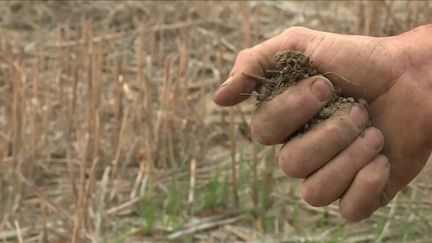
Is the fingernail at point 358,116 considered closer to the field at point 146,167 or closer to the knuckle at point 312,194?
the knuckle at point 312,194

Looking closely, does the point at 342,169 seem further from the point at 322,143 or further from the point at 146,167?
the point at 146,167

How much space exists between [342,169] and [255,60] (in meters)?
0.26

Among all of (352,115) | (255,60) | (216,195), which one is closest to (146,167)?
(216,195)

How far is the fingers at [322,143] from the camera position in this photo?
1.69 m

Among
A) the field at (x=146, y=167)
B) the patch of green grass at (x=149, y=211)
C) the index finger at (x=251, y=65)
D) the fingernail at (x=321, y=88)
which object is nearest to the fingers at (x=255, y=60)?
the index finger at (x=251, y=65)

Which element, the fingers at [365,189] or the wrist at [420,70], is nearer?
the fingers at [365,189]

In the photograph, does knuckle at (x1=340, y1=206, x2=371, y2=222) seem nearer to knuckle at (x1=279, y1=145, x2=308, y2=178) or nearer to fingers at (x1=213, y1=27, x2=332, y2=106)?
knuckle at (x1=279, y1=145, x2=308, y2=178)

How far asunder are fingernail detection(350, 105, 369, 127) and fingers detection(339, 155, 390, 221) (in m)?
0.07

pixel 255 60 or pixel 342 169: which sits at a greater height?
pixel 255 60

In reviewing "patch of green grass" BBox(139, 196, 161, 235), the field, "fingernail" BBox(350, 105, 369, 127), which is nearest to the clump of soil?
"fingernail" BBox(350, 105, 369, 127)

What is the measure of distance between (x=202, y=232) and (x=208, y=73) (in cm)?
133

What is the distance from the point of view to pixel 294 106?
1684 millimetres

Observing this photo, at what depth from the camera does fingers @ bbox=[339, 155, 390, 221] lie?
170 centimetres

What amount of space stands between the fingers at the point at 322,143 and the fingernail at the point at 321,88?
43mm
